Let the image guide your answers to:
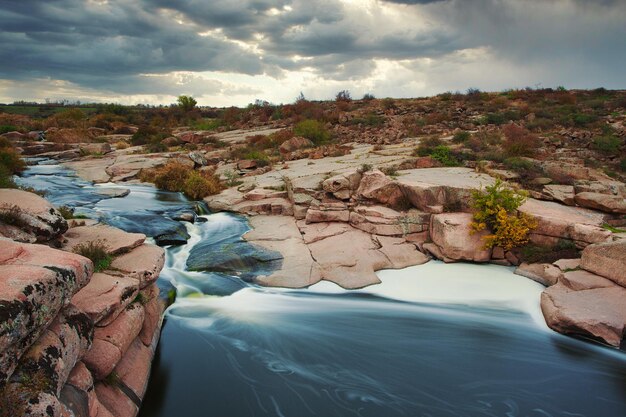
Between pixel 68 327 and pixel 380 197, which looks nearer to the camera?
pixel 68 327

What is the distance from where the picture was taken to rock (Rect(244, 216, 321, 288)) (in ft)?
31.0

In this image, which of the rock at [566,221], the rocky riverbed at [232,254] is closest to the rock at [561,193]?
the rocky riverbed at [232,254]

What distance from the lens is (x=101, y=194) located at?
1552 cm

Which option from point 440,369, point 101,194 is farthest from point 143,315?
point 101,194

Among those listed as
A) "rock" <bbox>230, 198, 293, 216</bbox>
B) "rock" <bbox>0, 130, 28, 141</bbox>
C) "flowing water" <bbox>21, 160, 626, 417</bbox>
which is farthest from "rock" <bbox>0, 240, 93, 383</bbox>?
"rock" <bbox>0, 130, 28, 141</bbox>

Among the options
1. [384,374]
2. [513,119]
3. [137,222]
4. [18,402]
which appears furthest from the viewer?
[513,119]

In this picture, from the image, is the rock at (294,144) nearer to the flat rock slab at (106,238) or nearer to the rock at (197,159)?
the rock at (197,159)

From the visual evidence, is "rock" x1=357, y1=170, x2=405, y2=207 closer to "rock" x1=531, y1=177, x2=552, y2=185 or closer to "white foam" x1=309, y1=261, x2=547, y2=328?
"white foam" x1=309, y1=261, x2=547, y2=328

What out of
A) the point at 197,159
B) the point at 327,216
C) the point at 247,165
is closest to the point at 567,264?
the point at 327,216

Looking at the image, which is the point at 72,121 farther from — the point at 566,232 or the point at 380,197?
the point at 566,232

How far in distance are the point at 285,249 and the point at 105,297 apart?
17.8 ft

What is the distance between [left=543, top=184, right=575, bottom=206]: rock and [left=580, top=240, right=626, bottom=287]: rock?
3.32 metres

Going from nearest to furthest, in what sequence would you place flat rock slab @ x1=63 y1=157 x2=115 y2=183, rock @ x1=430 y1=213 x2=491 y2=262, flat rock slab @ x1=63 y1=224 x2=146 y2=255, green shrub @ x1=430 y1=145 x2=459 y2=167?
flat rock slab @ x1=63 y1=224 x2=146 y2=255 < rock @ x1=430 y1=213 x2=491 y2=262 < green shrub @ x1=430 y1=145 x2=459 y2=167 < flat rock slab @ x1=63 y1=157 x2=115 y2=183

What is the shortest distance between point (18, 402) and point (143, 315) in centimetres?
304
